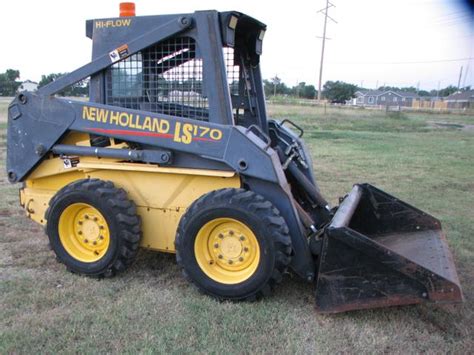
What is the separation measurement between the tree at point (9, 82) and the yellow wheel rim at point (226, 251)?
4924 centimetres

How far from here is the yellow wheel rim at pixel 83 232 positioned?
13.8 ft

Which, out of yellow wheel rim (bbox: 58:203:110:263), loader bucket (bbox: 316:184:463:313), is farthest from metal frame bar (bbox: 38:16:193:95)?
loader bucket (bbox: 316:184:463:313)

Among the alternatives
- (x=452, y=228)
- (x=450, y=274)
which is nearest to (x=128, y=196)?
(x=450, y=274)

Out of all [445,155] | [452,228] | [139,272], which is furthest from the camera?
[445,155]

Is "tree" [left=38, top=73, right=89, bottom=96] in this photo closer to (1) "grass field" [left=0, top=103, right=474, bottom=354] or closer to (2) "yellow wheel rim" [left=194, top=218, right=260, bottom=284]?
(1) "grass field" [left=0, top=103, right=474, bottom=354]

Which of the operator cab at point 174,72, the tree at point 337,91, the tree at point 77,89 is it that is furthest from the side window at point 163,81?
the tree at point 337,91

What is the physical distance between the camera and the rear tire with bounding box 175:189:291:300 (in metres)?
3.58

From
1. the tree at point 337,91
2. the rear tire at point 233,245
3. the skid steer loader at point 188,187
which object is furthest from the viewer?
the tree at point 337,91

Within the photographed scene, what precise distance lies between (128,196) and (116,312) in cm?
104

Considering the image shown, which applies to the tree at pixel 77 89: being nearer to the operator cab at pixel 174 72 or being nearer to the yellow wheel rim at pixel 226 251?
the operator cab at pixel 174 72

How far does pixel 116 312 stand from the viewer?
3.61 meters

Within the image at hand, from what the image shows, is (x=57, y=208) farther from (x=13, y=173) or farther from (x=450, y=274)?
(x=450, y=274)

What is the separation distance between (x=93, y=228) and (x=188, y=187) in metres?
0.91

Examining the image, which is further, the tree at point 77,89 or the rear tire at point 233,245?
the tree at point 77,89
